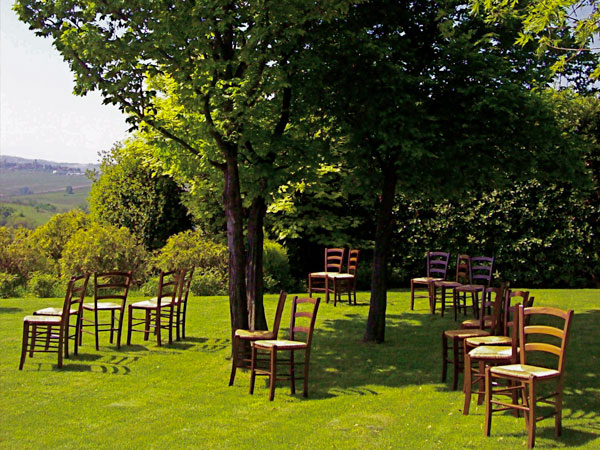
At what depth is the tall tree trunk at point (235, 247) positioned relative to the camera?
31.6ft

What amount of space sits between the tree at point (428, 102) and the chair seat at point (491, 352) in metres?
3.16

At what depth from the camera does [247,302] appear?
10.2m

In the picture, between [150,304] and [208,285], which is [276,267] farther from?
[150,304]

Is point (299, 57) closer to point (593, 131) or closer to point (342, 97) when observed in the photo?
point (342, 97)

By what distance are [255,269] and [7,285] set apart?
33.8 ft

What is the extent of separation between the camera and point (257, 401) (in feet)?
25.4

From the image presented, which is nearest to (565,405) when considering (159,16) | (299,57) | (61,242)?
(299,57)

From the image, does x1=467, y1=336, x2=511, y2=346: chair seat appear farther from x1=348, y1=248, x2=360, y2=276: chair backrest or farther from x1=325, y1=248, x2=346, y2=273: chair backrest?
x1=325, y1=248, x2=346, y2=273: chair backrest

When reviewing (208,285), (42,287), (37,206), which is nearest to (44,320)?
(208,285)

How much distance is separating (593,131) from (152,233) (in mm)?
12468

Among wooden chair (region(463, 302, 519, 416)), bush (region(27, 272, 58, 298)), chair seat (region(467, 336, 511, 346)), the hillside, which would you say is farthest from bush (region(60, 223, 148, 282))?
the hillside

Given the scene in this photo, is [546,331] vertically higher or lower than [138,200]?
lower

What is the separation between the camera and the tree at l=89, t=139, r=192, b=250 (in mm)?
19578

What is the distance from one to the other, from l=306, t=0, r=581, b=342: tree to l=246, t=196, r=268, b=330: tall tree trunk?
1.81 meters
